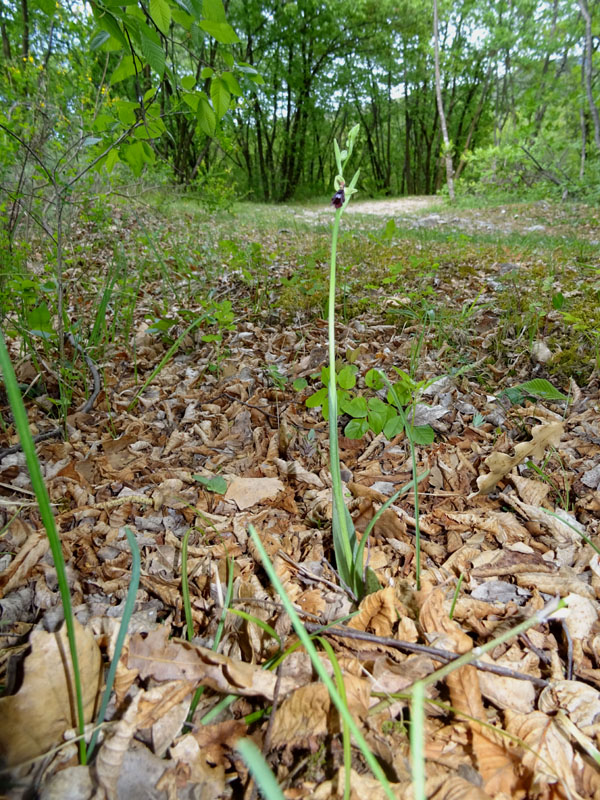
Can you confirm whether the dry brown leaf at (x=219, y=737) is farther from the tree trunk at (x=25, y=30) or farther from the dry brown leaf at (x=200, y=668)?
the tree trunk at (x=25, y=30)

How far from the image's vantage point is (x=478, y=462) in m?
1.42

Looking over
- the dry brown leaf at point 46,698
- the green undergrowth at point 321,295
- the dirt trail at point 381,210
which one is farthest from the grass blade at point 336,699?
the dirt trail at point 381,210

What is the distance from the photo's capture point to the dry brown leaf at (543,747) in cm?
62

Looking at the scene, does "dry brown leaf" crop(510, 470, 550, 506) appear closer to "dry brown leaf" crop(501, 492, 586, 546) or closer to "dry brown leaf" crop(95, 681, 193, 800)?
"dry brown leaf" crop(501, 492, 586, 546)

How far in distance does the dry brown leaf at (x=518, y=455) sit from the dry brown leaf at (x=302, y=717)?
2.75ft

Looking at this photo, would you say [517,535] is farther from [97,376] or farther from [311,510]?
[97,376]

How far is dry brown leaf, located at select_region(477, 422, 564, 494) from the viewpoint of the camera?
1.27 meters

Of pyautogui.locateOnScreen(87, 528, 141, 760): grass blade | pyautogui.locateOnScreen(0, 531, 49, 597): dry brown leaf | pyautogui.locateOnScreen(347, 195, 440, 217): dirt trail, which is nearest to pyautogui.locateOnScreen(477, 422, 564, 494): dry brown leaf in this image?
pyautogui.locateOnScreen(87, 528, 141, 760): grass blade

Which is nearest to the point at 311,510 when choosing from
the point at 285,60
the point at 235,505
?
the point at 235,505

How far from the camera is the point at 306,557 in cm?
110

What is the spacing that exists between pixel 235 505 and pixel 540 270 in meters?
3.09

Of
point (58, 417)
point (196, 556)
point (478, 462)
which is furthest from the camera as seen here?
point (58, 417)

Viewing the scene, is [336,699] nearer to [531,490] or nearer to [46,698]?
[46,698]

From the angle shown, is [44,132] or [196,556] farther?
[44,132]
